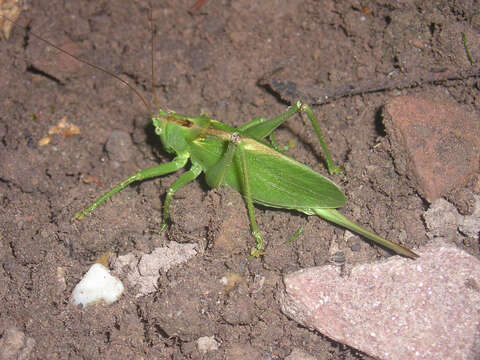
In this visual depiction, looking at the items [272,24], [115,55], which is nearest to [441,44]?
[272,24]

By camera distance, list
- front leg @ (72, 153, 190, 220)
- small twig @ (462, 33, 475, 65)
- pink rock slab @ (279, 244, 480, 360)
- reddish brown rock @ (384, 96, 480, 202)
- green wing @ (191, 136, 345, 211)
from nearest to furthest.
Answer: pink rock slab @ (279, 244, 480, 360), green wing @ (191, 136, 345, 211), reddish brown rock @ (384, 96, 480, 202), front leg @ (72, 153, 190, 220), small twig @ (462, 33, 475, 65)

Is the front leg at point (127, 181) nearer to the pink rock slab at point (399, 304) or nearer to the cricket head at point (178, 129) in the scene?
the cricket head at point (178, 129)

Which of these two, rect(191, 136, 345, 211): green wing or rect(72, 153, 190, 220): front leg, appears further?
rect(72, 153, 190, 220): front leg

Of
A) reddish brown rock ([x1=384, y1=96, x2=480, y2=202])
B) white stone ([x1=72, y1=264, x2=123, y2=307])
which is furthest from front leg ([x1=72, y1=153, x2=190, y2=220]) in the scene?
reddish brown rock ([x1=384, y1=96, x2=480, y2=202])

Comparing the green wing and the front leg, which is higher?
the green wing

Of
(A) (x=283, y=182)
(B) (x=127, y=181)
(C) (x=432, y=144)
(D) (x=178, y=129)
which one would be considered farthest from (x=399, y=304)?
(B) (x=127, y=181)

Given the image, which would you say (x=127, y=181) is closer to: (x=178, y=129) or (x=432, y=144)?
(x=178, y=129)

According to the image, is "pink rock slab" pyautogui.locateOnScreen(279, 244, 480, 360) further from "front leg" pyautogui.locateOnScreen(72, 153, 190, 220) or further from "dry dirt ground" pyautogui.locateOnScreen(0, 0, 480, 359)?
"front leg" pyautogui.locateOnScreen(72, 153, 190, 220)
